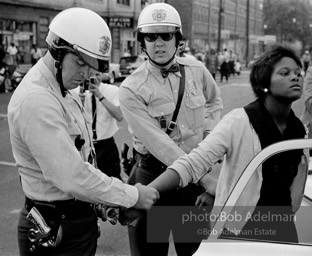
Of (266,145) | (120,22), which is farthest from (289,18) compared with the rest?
(266,145)

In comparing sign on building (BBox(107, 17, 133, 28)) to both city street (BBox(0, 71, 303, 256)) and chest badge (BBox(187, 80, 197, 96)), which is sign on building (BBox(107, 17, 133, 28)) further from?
chest badge (BBox(187, 80, 197, 96))

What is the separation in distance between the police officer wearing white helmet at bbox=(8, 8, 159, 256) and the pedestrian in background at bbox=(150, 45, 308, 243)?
40 cm

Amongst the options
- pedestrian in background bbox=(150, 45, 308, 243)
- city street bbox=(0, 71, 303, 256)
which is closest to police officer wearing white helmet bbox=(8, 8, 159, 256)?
pedestrian in background bbox=(150, 45, 308, 243)

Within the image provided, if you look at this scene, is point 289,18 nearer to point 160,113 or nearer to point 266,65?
point 160,113

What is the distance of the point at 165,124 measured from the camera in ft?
11.0

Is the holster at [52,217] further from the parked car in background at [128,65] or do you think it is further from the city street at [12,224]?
the parked car in background at [128,65]

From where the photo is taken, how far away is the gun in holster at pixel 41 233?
98.0 inches

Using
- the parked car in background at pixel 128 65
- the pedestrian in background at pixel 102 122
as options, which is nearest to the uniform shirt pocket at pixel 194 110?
the pedestrian in background at pixel 102 122

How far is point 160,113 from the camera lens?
334 cm

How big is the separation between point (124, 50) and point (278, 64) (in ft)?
128

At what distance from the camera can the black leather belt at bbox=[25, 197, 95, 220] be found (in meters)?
2.50

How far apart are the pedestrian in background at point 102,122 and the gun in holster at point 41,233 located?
2518 millimetres

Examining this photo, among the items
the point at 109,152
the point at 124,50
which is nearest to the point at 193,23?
the point at 124,50

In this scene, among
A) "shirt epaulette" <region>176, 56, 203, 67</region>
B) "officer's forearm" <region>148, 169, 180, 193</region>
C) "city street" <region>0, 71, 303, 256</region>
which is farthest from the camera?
"city street" <region>0, 71, 303, 256</region>
